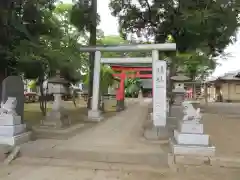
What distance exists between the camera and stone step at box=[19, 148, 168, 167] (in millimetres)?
6660

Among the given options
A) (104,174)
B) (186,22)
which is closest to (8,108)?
(104,174)

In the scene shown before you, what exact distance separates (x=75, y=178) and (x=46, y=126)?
5.77m

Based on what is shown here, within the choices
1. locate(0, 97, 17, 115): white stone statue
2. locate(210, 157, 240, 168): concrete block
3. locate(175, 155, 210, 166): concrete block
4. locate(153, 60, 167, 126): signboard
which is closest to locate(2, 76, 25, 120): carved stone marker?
locate(0, 97, 17, 115): white stone statue

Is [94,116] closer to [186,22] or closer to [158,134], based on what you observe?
[158,134]

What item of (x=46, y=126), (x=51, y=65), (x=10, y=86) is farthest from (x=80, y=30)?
(x=10, y=86)

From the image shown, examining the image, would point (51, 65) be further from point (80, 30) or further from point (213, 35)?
point (213, 35)

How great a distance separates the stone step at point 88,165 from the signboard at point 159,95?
164 inches

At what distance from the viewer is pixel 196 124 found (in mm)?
6770

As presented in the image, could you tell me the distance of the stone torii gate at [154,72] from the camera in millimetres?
10562

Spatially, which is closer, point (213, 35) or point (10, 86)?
point (10, 86)

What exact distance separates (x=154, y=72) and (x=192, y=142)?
521 cm

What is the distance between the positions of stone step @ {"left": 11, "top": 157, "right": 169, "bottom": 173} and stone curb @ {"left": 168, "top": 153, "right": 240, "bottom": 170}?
298mm

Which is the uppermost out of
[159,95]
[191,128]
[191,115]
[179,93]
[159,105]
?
[179,93]

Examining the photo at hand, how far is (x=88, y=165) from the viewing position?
20.8 ft
